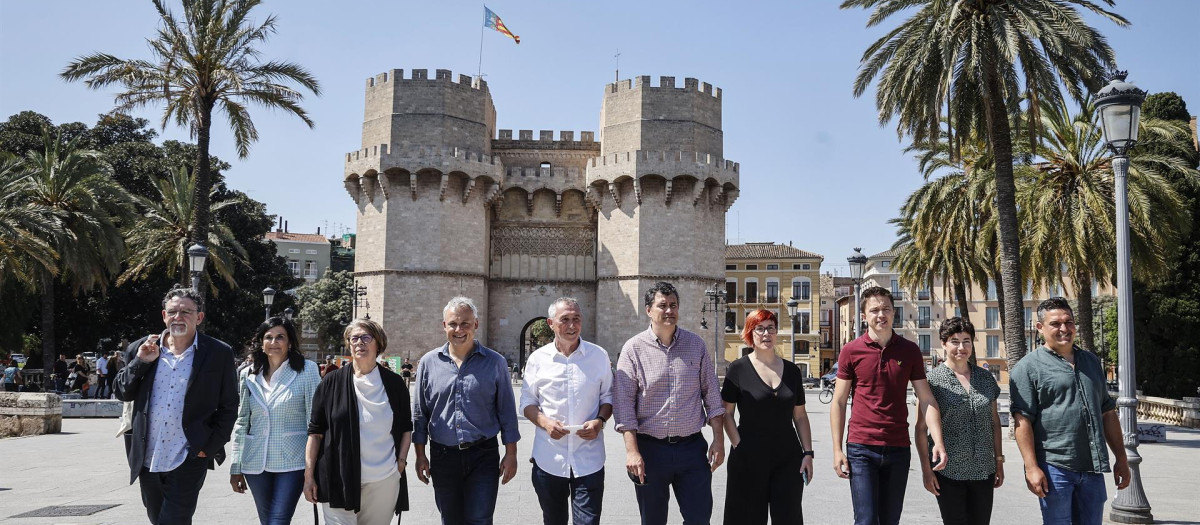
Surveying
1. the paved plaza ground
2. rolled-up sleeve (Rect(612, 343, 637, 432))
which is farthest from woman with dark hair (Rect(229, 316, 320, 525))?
the paved plaza ground

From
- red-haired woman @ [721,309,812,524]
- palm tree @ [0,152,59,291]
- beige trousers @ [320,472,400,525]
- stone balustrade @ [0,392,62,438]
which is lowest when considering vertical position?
stone balustrade @ [0,392,62,438]

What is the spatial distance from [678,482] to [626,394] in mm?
567

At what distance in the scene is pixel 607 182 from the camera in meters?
33.8

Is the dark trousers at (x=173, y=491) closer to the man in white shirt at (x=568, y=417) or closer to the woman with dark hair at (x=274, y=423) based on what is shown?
the woman with dark hair at (x=274, y=423)

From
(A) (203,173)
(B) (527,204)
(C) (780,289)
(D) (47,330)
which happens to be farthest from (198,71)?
(C) (780,289)

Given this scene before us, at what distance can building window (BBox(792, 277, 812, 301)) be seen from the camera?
52.1 m

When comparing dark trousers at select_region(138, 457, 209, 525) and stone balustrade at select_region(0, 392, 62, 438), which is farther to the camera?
stone balustrade at select_region(0, 392, 62, 438)

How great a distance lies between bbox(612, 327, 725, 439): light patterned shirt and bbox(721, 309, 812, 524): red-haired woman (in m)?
0.18

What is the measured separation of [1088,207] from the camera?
1476 centimetres

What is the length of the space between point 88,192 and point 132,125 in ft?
54.3

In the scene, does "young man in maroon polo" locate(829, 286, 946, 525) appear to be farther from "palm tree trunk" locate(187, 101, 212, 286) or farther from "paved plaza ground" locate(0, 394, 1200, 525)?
"palm tree trunk" locate(187, 101, 212, 286)

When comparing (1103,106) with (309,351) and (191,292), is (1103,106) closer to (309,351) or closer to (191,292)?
(191,292)

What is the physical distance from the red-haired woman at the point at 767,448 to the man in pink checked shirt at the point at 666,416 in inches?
5.9

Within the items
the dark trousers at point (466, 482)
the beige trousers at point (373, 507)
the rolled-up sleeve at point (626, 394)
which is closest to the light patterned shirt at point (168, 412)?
the beige trousers at point (373, 507)
